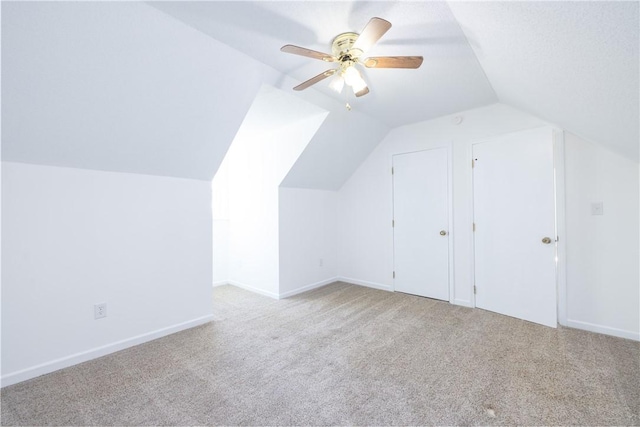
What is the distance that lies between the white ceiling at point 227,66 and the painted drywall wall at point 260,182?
0.63 m

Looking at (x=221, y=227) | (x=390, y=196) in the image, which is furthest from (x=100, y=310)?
(x=390, y=196)

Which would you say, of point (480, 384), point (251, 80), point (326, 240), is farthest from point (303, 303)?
point (251, 80)

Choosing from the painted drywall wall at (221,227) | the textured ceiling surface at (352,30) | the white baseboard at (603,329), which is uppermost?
the textured ceiling surface at (352,30)

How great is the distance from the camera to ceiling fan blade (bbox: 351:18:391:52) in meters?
1.38

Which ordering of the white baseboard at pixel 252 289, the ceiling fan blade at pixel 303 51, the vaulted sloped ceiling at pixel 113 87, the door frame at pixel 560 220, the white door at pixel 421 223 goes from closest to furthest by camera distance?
the vaulted sloped ceiling at pixel 113 87 < the ceiling fan blade at pixel 303 51 < the door frame at pixel 560 220 < the white door at pixel 421 223 < the white baseboard at pixel 252 289

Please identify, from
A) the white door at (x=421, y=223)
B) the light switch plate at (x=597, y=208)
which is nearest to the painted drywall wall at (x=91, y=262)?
the white door at (x=421, y=223)

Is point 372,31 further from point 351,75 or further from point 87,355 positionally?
point 87,355

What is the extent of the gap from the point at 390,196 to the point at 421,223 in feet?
1.90

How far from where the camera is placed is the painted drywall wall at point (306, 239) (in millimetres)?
3766

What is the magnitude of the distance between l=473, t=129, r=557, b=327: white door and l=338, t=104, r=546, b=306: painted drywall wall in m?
0.13

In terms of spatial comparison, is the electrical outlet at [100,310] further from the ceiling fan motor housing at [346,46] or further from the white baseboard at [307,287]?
the ceiling fan motor housing at [346,46]

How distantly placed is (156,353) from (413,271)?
9.84 ft

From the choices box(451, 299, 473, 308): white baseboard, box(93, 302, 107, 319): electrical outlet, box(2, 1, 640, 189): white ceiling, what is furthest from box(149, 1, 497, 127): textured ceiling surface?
box(451, 299, 473, 308): white baseboard

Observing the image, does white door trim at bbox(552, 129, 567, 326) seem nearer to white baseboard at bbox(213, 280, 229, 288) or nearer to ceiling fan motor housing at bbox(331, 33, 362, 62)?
ceiling fan motor housing at bbox(331, 33, 362, 62)
